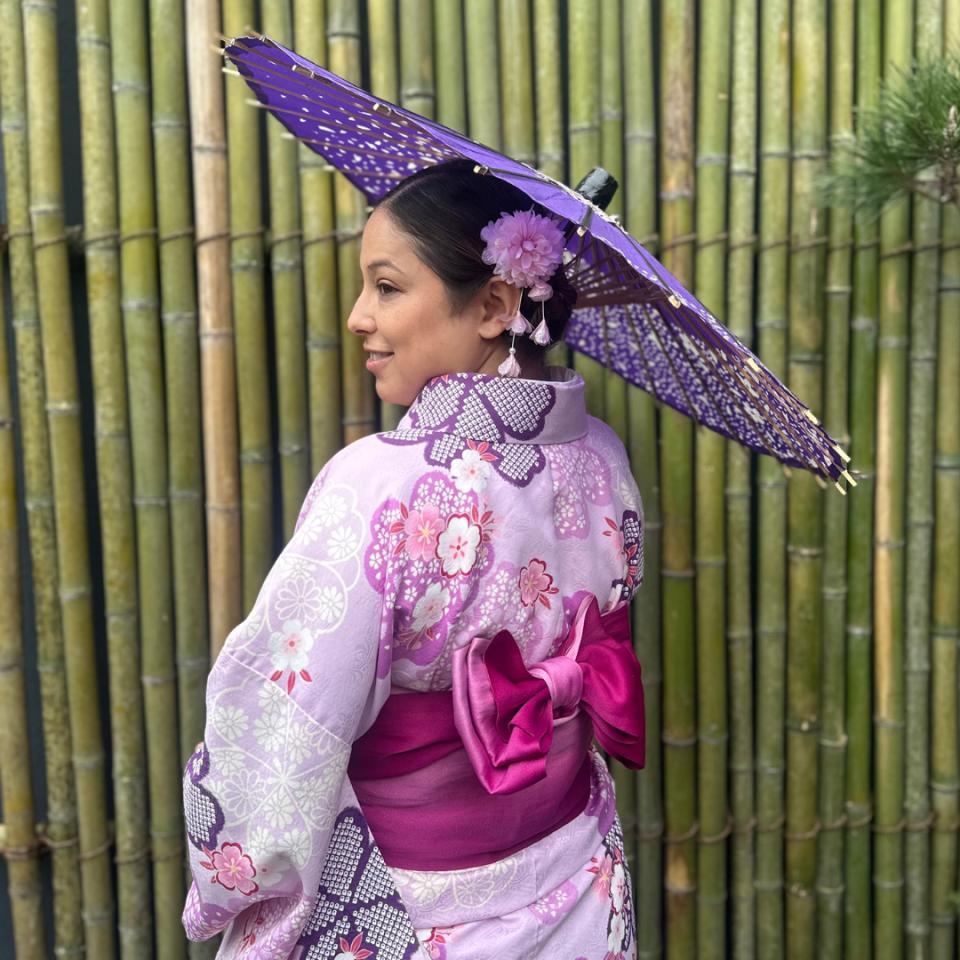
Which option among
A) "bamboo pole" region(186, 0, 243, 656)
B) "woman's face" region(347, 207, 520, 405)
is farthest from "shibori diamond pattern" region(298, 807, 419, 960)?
"bamboo pole" region(186, 0, 243, 656)

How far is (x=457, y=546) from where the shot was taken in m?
1.33

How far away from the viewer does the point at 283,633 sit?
1.29m

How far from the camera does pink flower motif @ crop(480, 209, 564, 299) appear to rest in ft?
4.58

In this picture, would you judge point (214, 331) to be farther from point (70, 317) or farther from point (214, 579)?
point (214, 579)

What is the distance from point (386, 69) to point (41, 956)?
2345 millimetres

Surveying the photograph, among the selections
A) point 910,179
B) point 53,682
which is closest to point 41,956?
point 53,682

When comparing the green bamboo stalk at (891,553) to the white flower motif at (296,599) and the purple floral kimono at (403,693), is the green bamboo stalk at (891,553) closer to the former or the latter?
the purple floral kimono at (403,693)

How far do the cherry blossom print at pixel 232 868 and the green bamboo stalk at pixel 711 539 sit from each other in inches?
55.2

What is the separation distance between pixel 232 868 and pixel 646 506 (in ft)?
4.62

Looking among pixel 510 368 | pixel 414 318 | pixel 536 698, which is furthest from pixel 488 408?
pixel 536 698

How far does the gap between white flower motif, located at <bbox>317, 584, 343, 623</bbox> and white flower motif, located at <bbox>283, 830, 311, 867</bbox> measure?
0.30 m

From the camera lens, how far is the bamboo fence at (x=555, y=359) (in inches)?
86.5

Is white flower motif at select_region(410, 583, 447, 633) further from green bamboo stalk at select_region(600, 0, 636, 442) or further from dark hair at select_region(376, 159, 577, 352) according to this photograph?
Answer: green bamboo stalk at select_region(600, 0, 636, 442)

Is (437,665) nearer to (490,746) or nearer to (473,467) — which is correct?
(490,746)
